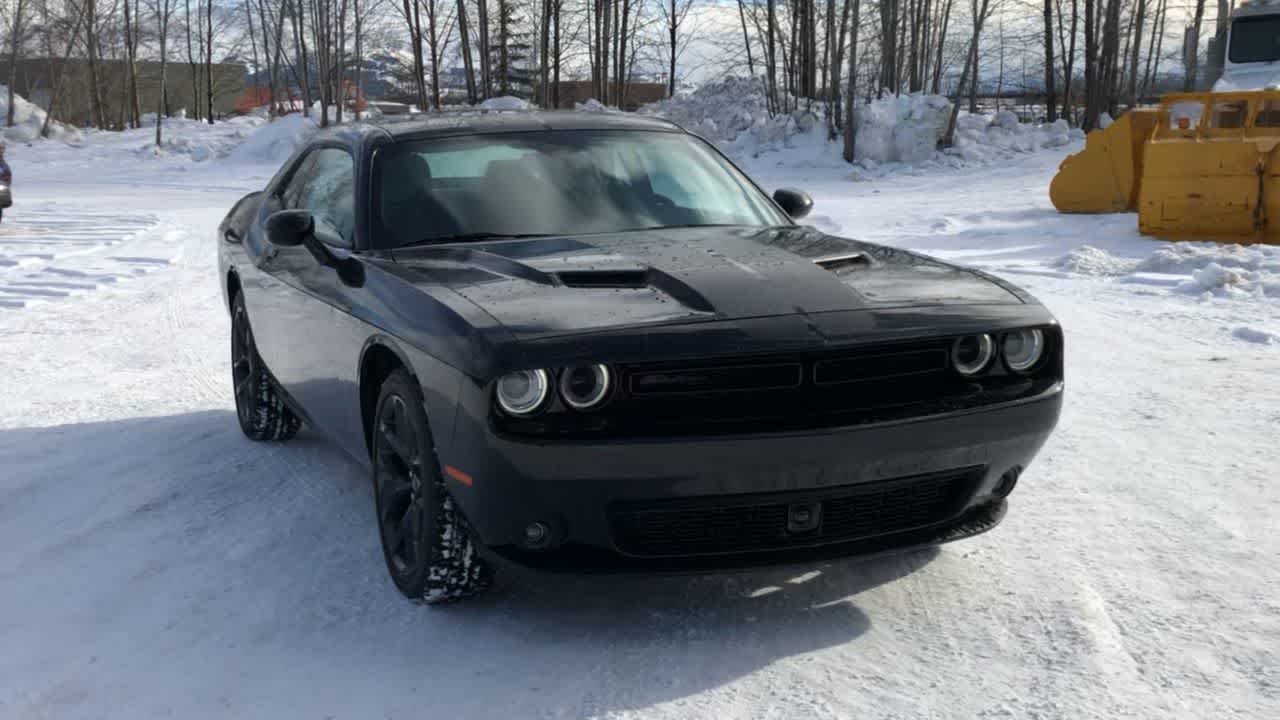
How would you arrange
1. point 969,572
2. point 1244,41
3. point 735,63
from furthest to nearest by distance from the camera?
1. point 735,63
2. point 1244,41
3. point 969,572

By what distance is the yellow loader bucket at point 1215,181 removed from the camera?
40.0ft

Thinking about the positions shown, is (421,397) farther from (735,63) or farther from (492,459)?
(735,63)

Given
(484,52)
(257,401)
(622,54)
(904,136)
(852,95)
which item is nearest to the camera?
(257,401)

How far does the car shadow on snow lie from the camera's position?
3043mm

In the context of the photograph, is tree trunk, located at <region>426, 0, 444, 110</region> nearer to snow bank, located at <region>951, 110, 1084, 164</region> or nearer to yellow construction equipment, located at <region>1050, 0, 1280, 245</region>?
snow bank, located at <region>951, 110, 1084, 164</region>

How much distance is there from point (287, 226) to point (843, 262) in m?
1.83

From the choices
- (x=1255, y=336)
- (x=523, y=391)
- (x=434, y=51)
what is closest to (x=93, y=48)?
(x=434, y=51)

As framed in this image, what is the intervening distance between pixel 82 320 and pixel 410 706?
6.69m

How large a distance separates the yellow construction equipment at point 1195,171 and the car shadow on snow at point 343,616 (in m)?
10.0

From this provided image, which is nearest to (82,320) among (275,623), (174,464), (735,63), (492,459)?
(174,464)

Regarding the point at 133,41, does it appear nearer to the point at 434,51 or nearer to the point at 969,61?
the point at 434,51

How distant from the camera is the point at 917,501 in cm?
337

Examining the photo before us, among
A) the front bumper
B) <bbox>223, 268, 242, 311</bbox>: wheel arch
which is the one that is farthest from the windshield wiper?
<bbox>223, 268, 242, 311</bbox>: wheel arch

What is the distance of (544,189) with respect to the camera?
4.34 metres
